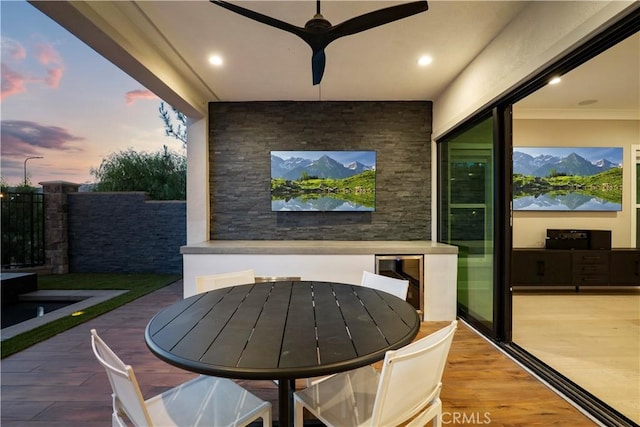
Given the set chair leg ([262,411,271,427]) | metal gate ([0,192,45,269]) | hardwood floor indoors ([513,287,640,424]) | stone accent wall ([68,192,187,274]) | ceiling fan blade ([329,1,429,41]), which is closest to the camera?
chair leg ([262,411,271,427])

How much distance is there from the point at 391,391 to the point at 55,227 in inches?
289

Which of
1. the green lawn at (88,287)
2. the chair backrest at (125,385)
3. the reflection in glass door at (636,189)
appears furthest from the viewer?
the reflection in glass door at (636,189)

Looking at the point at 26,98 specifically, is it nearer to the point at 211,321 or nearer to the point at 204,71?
the point at 204,71

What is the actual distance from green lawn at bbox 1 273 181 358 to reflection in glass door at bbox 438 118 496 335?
443 cm

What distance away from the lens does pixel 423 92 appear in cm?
398

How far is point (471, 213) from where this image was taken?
343cm

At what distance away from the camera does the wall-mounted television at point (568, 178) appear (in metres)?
4.82

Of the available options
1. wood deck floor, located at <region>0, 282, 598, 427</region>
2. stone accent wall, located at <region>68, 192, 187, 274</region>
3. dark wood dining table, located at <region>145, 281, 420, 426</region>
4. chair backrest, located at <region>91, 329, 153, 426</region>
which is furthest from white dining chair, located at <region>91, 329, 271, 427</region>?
stone accent wall, located at <region>68, 192, 187, 274</region>

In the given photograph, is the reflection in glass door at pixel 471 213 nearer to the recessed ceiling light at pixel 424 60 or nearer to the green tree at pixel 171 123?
the recessed ceiling light at pixel 424 60

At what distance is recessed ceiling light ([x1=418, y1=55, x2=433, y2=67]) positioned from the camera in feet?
10.1

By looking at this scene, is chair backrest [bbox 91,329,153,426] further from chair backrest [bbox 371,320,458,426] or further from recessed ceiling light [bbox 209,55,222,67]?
recessed ceiling light [bbox 209,55,222,67]

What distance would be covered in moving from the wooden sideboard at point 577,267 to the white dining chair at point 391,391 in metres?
4.12

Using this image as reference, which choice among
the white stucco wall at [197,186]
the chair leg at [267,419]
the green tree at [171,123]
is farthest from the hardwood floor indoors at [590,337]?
the green tree at [171,123]

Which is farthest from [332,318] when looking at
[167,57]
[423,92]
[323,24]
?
[423,92]
